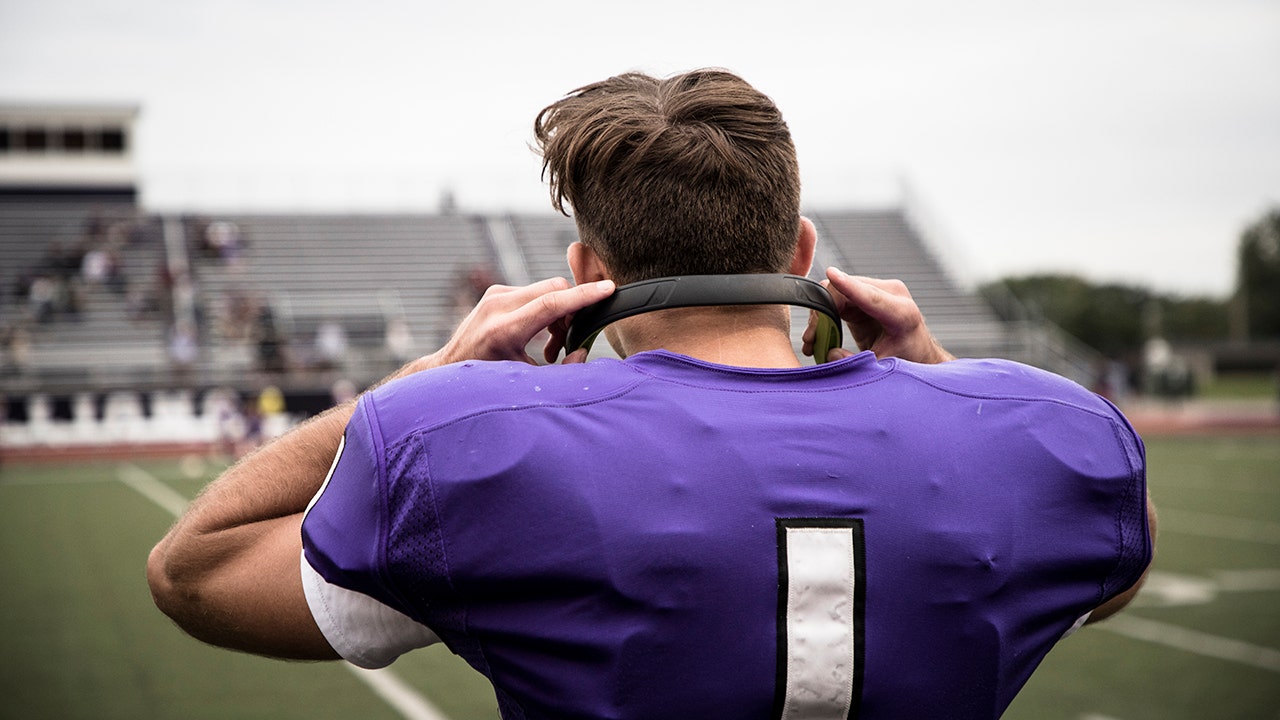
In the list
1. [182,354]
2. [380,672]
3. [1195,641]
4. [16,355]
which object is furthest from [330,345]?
[1195,641]

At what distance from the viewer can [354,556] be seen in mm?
1187

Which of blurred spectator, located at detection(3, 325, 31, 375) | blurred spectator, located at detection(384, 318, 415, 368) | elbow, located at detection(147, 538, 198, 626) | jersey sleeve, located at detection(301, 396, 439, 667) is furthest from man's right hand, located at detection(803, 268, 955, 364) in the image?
blurred spectator, located at detection(3, 325, 31, 375)

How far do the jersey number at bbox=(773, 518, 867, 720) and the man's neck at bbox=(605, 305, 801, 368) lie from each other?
8.9 inches

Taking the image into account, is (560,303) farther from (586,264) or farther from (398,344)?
(398,344)

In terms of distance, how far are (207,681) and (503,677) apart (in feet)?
16.3

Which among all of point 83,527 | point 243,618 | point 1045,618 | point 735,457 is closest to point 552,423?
point 735,457

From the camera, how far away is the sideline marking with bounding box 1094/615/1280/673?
234 inches

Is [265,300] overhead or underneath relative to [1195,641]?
underneath

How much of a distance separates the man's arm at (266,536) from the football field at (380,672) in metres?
3.89

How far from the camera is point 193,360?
2295cm

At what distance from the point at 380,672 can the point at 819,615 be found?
515 cm

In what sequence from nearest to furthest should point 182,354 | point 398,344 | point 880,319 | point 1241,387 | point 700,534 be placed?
point 700,534 < point 880,319 < point 182,354 < point 398,344 < point 1241,387

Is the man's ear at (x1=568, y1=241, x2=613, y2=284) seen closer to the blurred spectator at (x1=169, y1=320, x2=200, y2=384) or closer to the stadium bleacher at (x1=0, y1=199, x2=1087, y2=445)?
the stadium bleacher at (x1=0, y1=199, x2=1087, y2=445)

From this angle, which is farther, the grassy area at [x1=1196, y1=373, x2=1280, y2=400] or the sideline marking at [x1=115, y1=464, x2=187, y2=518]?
the grassy area at [x1=1196, y1=373, x2=1280, y2=400]
